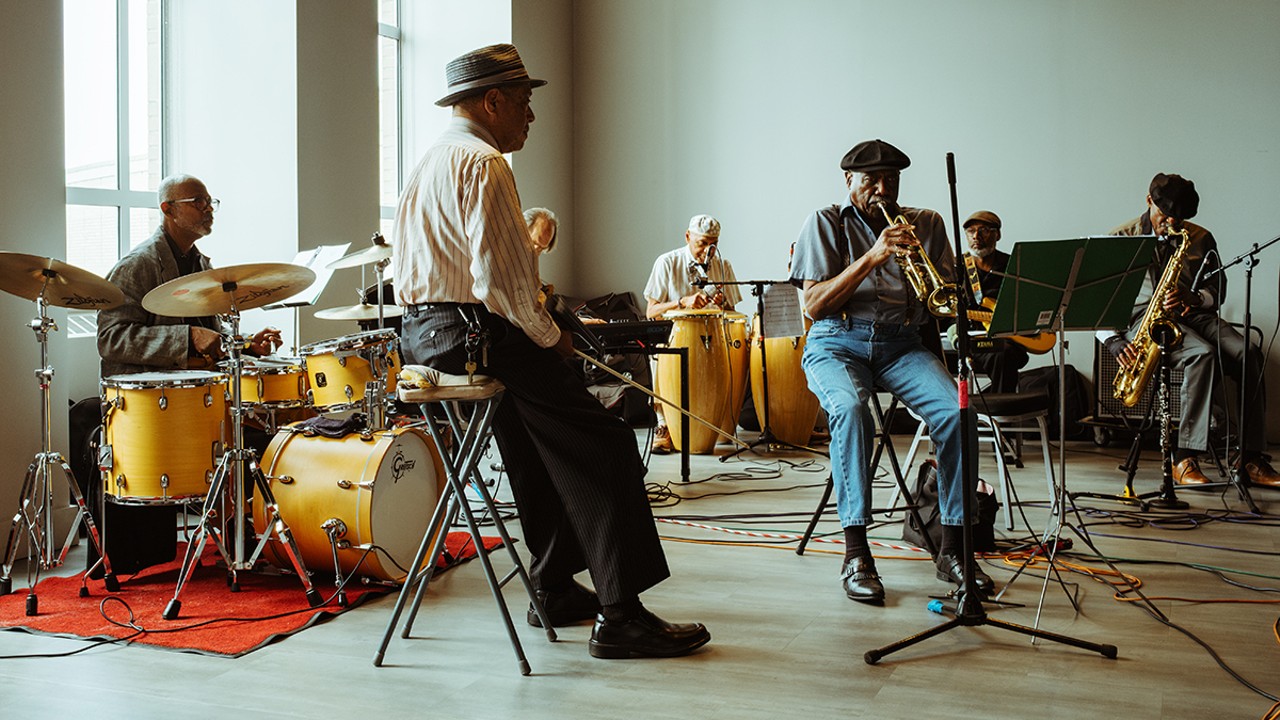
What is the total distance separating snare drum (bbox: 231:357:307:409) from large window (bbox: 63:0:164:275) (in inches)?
83.6

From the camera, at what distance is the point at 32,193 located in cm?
472

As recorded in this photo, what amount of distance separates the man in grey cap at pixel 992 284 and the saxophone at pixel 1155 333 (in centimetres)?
103

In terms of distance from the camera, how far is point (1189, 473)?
623cm

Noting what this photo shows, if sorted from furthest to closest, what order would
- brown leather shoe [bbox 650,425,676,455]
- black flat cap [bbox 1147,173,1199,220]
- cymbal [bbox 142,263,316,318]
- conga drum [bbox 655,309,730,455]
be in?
brown leather shoe [bbox 650,425,676,455] < conga drum [bbox 655,309,730,455] < black flat cap [bbox 1147,173,1199,220] < cymbal [bbox 142,263,316,318]

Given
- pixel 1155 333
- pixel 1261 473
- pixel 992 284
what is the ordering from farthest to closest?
pixel 992 284 → pixel 1261 473 → pixel 1155 333

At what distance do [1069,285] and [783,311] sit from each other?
247cm

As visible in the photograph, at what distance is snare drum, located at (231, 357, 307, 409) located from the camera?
4.37 m

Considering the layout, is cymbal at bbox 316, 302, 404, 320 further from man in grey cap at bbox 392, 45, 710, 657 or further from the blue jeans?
the blue jeans

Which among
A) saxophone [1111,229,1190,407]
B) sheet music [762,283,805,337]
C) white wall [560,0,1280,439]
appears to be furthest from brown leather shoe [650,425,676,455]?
saxophone [1111,229,1190,407]

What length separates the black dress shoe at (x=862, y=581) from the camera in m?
3.80

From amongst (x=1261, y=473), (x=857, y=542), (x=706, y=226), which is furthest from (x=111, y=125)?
(x=1261, y=473)

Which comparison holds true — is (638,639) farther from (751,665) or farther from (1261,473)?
(1261,473)

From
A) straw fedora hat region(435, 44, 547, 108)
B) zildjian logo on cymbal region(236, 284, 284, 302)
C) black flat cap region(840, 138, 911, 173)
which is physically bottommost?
zildjian logo on cymbal region(236, 284, 284, 302)

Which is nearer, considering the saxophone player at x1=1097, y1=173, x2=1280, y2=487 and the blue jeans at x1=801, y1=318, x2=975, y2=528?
the blue jeans at x1=801, y1=318, x2=975, y2=528
